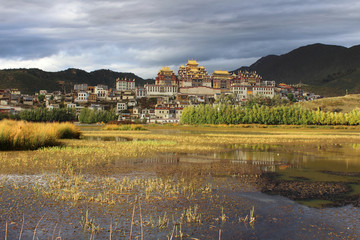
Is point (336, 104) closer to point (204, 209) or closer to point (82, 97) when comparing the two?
point (82, 97)

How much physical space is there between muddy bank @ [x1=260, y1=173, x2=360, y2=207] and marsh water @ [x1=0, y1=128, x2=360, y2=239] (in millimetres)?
39

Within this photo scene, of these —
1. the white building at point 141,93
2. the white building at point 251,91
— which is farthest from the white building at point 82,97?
the white building at point 251,91

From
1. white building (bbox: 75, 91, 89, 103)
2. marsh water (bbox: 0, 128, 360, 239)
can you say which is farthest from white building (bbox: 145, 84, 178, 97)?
marsh water (bbox: 0, 128, 360, 239)

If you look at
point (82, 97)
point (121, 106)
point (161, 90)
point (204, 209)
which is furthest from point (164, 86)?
point (204, 209)

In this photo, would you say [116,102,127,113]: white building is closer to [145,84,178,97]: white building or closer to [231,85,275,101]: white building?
[145,84,178,97]: white building

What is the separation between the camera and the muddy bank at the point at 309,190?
43.6ft

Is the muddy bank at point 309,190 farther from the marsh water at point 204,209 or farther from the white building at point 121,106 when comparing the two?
the white building at point 121,106

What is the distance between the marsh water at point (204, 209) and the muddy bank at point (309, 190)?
0.04 m

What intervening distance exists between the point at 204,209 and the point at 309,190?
5748 millimetres

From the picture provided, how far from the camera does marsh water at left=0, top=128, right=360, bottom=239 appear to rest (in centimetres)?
941

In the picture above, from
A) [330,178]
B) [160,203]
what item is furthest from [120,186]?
[330,178]

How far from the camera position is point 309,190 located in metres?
14.6

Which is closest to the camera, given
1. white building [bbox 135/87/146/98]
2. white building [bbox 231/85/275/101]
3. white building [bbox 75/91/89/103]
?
white building [bbox 75/91/89/103]

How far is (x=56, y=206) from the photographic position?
1141 cm
